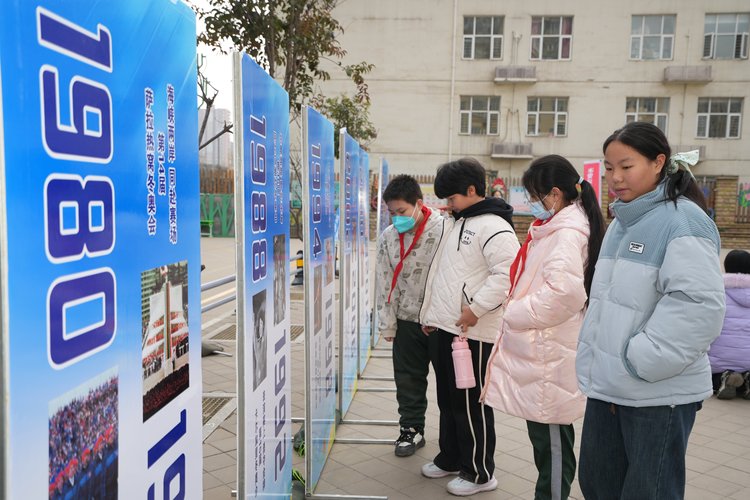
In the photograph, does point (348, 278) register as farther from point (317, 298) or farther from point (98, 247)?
point (98, 247)

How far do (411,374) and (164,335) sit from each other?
2.64m

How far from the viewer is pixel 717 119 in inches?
835

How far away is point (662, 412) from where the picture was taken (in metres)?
1.89

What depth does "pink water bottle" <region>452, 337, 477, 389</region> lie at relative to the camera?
122 inches

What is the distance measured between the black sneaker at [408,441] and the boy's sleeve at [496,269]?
4.13ft

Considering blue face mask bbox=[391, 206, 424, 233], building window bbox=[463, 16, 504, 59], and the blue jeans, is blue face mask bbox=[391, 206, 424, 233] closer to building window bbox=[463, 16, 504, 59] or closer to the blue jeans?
the blue jeans

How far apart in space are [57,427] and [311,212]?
212 cm

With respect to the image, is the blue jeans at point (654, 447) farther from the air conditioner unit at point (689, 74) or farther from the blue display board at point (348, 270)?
the air conditioner unit at point (689, 74)

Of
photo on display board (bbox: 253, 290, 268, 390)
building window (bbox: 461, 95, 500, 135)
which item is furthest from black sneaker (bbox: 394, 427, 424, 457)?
building window (bbox: 461, 95, 500, 135)

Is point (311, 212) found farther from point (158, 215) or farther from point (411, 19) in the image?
point (411, 19)

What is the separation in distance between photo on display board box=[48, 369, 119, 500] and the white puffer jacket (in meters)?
2.09

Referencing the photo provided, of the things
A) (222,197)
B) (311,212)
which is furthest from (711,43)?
(311,212)

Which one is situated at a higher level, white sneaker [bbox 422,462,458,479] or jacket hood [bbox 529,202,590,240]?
jacket hood [bbox 529,202,590,240]

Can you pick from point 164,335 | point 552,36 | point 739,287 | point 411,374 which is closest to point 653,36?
point 552,36
